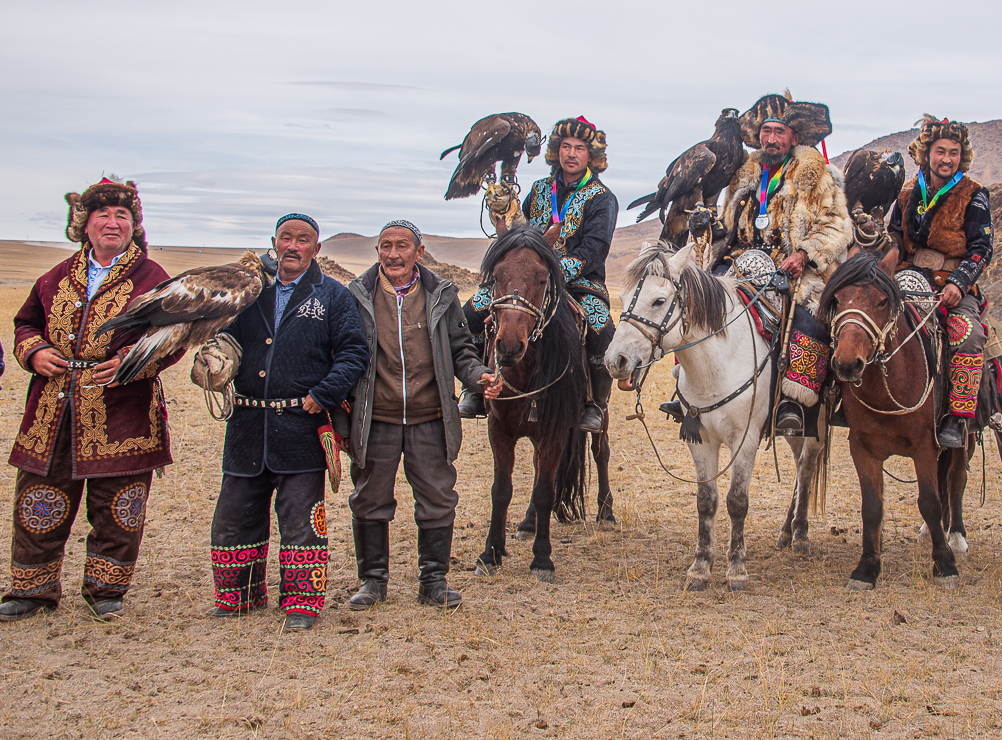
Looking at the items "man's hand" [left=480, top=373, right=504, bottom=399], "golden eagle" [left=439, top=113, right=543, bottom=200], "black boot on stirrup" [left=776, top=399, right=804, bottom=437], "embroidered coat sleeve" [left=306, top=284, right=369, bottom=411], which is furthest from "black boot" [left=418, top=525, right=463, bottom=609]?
"golden eagle" [left=439, top=113, right=543, bottom=200]

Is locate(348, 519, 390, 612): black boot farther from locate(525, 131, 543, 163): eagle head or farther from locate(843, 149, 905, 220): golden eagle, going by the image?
locate(843, 149, 905, 220): golden eagle

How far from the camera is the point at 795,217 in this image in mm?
5551

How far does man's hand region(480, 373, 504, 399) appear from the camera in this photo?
454 centimetres

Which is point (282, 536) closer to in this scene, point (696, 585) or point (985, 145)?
point (696, 585)

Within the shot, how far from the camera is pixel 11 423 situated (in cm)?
968

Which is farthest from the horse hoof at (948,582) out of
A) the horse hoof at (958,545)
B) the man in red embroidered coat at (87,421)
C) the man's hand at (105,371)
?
the man's hand at (105,371)

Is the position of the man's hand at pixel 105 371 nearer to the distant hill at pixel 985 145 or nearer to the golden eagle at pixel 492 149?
the golden eagle at pixel 492 149

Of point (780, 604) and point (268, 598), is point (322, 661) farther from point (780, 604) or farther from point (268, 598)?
point (780, 604)

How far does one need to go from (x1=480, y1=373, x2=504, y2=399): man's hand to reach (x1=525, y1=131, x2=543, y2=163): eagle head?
2500 mm

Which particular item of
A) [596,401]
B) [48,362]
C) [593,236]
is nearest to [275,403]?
[48,362]

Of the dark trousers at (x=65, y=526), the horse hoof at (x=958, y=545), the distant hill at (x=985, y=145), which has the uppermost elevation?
the distant hill at (x=985, y=145)

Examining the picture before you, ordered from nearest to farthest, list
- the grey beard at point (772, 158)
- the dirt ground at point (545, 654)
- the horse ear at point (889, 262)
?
the dirt ground at point (545, 654)
the horse ear at point (889, 262)
the grey beard at point (772, 158)

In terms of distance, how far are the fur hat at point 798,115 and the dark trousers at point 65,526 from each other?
4753 mm

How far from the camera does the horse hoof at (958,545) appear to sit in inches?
234
